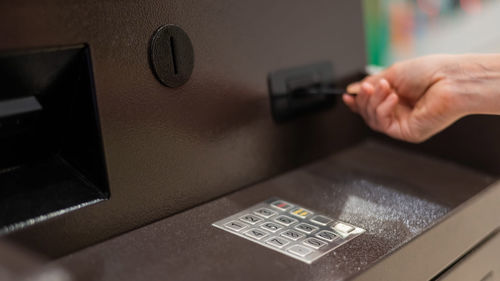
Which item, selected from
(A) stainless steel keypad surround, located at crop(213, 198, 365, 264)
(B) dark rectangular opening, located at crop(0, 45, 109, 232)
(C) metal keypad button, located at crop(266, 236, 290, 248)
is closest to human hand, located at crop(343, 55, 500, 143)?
(A) stainless steel keypad surround, located at crop(213, 198, 365, 264)

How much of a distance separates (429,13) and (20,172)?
77.5 inches

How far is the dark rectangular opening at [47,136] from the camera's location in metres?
0.62

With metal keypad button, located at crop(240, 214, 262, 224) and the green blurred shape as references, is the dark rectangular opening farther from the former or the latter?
the green blurred shape

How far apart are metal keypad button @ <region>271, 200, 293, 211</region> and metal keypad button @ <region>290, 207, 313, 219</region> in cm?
1

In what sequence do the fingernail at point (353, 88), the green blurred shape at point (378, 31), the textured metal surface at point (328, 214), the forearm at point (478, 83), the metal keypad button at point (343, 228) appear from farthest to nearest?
the green blurred shape at point (378, 31) < the fingernail at point (353, 88) < the forearm at point (478, 83) < the metal keypad button at point (343, 228) < the textured metal surface at point (328, 214)

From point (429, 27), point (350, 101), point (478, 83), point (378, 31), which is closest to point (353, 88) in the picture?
point (350, 101)

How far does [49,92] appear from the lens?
662 millimetres

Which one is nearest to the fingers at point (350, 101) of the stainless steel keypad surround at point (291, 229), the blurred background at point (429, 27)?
the stainless steel keypad surround at point (291, 229)

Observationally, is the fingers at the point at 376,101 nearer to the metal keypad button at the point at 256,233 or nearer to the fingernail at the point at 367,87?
the fingernail at the point at 367,87

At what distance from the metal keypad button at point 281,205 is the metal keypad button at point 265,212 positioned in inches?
0.7

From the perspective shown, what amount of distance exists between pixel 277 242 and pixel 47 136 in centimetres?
35

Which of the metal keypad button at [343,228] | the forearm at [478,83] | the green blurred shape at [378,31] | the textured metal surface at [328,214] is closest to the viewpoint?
the textured metal surface at [328,214]

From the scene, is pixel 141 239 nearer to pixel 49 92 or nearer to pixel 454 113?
pixel 49 92

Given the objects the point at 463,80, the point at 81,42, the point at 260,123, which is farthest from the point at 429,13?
the point at 81,42
